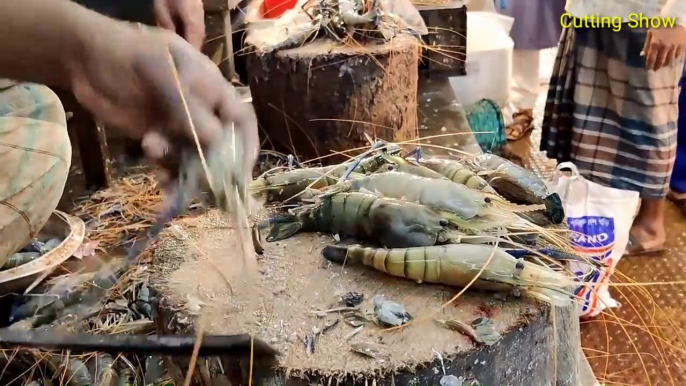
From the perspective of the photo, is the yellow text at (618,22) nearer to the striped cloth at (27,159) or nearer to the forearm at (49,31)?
the striped cloth at (27,159)

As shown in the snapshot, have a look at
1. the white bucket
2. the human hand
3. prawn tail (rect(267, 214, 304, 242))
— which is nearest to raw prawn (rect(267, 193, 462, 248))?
prawn tail (rect(267, 214, 304, 242))

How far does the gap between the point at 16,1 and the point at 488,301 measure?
2.85 ft

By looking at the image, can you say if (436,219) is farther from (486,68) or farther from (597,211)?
(486,68)

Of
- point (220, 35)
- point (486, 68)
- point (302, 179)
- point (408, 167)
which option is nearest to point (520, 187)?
point (408, 167)

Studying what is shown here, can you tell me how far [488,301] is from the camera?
3.96ft

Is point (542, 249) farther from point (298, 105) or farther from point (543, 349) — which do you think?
point (298, 105)

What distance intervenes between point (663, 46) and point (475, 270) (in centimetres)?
160

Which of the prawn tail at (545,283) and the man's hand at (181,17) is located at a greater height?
the man's hand at (181,17)

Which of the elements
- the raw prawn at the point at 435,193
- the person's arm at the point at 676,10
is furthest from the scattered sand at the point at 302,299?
the person's arm at the point at 676,10

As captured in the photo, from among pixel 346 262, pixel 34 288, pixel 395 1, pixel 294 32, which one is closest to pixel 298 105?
pixel 294 32

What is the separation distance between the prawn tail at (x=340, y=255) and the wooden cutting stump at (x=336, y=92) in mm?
1111

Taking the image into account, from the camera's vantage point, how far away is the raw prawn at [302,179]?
155cm

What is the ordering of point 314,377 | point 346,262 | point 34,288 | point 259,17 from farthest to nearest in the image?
point 259,17
point 34,288
point 346,262
point 314,377

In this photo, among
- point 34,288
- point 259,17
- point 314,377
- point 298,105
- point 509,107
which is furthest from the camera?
point 509,107
